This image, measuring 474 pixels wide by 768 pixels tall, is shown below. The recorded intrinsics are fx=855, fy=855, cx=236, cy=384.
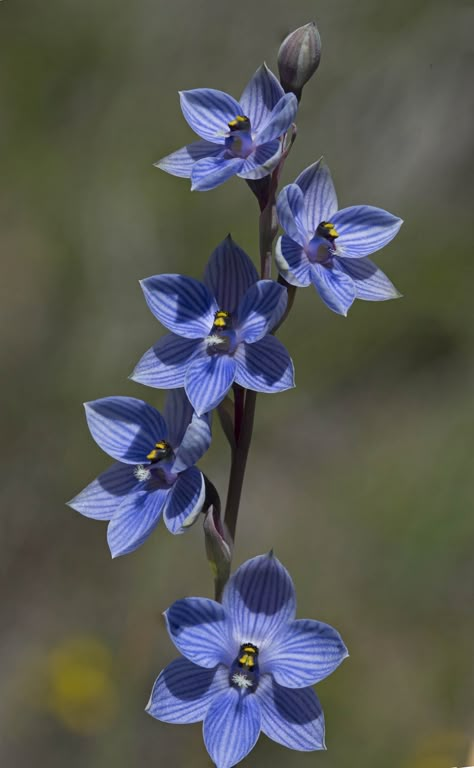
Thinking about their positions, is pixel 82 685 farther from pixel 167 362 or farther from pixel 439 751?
pixel 167 362

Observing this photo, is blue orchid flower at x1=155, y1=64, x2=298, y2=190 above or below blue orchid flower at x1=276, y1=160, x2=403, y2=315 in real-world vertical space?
above

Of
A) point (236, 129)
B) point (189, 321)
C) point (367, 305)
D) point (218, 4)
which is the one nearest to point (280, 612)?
point (189, 321)

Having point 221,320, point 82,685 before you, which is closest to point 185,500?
point 221,320

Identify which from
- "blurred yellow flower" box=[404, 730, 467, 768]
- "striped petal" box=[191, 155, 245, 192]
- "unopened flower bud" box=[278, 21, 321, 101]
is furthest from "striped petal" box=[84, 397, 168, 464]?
"blurred yellow flower" box=[404, 730, 467, 768]

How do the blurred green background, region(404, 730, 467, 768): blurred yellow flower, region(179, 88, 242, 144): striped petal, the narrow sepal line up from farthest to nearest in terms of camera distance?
1. the blurred green background
2. region(404, 730, 467, 768): blurred yellow flower
3. region(179, 88, 242, 144): striped petal
4. the narrow sepal

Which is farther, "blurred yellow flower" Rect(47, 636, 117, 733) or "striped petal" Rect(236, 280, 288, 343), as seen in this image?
"blurred yellow flower" Rect(47, 636, 117, 733)

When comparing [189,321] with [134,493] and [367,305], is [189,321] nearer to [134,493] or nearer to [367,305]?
[134,493]

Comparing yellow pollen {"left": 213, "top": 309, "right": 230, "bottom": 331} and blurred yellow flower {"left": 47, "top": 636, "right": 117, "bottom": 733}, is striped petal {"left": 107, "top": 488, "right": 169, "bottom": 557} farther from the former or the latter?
blurred yellow flower {"left": 47, "top": 636, "right": 117, "bottom": 733}
